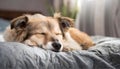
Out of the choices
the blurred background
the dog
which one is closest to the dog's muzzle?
the dog

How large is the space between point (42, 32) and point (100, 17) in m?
1.69

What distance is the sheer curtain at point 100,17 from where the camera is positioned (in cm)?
285

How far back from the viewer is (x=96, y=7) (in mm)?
3088

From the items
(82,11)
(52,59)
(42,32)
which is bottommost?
(52,59)

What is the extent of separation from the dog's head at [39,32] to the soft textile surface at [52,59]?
112 mm

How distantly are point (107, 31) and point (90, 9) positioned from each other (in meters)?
0.41

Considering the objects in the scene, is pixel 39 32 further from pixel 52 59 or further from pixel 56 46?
pixel 52 59

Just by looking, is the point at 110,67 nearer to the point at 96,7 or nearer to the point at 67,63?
the point at 67,63

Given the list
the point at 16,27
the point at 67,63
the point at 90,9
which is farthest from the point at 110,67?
the point at 90,9

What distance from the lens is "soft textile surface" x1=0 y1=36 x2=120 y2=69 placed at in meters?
1.16

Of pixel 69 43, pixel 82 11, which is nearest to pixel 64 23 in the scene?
pixel 69 43

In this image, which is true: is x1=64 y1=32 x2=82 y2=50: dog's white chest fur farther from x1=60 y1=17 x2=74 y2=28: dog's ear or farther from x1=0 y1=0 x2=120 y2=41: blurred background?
x1=0 y1=0 x2=120 y2=41: blurred background

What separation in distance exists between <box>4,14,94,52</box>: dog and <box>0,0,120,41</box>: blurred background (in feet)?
4.37

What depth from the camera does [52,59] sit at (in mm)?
1233
